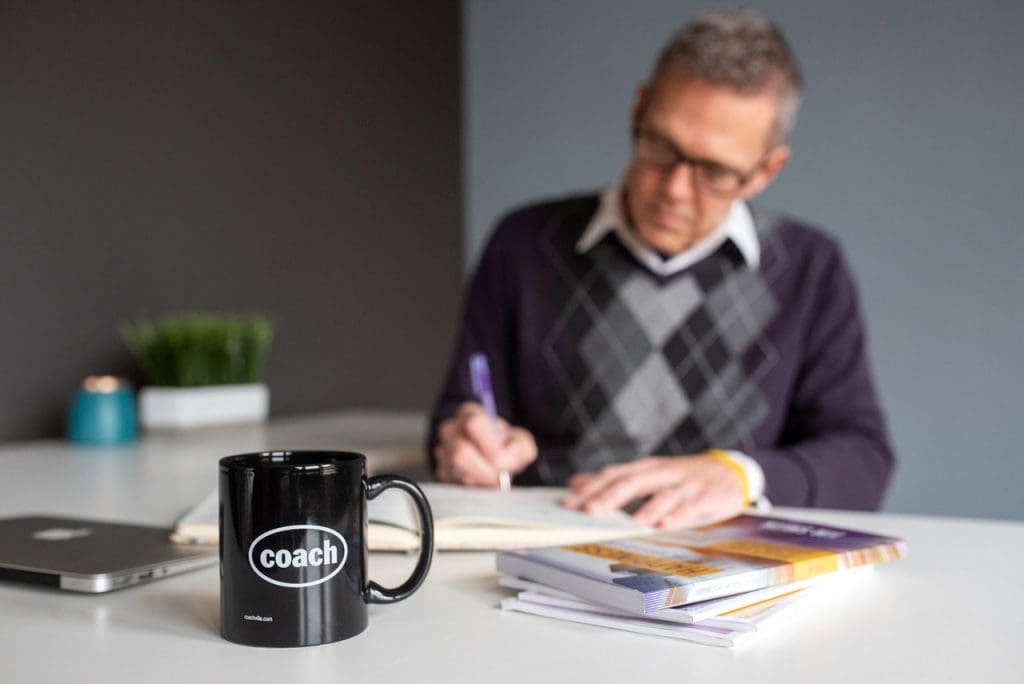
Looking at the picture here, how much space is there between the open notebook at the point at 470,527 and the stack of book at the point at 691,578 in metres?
0.10

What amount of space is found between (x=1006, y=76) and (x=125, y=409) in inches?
88.1

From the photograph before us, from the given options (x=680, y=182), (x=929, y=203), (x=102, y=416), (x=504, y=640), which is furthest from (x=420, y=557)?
(x=929, y=203)

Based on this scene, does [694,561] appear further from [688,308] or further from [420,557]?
[688,308]

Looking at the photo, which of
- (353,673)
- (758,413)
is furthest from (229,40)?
(353,673)

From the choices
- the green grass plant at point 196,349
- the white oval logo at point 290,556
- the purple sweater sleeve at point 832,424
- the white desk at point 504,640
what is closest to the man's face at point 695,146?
the purple sweater sleeve at point 832,424

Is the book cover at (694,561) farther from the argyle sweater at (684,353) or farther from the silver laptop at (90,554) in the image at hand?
the argyle sweater at (684,353)

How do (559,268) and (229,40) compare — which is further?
(229,40)

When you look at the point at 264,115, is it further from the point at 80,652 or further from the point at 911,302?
the point at 80,652

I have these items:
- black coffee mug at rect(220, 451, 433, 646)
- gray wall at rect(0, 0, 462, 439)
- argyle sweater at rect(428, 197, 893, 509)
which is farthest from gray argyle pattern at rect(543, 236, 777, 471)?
black coffee mug at rect(220, 451, 433, 646)

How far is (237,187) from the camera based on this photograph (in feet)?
7.84

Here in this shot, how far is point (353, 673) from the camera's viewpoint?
639 millimetres

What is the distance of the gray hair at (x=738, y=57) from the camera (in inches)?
59.7

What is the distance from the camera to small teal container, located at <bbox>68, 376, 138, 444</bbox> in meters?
1.88

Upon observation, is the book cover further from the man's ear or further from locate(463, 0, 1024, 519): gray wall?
locate(463, 0, 1024, 519): gray wall
